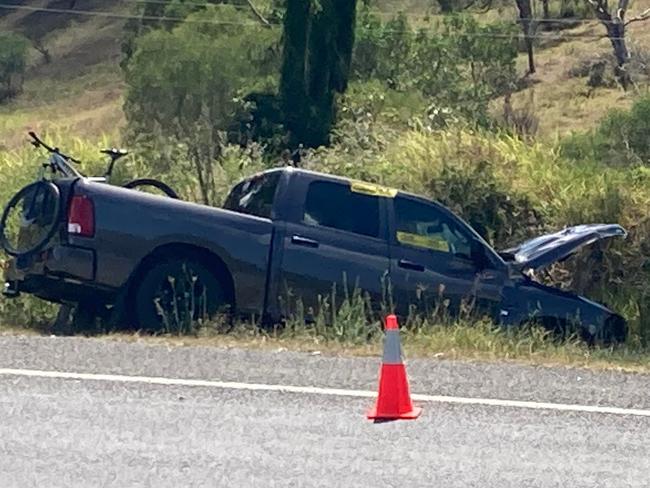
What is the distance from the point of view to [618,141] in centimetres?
2858

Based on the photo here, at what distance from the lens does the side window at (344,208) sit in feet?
39.3

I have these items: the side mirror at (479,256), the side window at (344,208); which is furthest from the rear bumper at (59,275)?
the side mirror at (479,256)

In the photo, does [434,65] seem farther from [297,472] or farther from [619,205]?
[297,472]

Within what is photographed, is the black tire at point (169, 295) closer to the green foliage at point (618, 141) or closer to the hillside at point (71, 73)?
the green foliage at point (618, 141)

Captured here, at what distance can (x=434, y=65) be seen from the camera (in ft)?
142

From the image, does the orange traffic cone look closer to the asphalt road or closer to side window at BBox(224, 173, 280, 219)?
the asphalt road

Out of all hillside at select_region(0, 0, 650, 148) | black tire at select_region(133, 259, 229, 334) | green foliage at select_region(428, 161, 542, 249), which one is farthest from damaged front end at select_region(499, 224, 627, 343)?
hillside at select_region(0, 0, 650, 148)

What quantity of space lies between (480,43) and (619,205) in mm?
34316

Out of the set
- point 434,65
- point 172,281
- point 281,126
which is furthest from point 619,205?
point 434,65

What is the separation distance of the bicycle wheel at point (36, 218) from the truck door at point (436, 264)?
2.82 metres

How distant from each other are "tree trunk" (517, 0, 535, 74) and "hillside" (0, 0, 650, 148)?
550 millimetres

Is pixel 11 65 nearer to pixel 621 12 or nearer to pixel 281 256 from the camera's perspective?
pixel 621 12

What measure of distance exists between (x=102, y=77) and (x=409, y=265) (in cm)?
6956

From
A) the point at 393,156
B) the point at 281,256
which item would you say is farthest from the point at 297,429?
the point at 393,156
